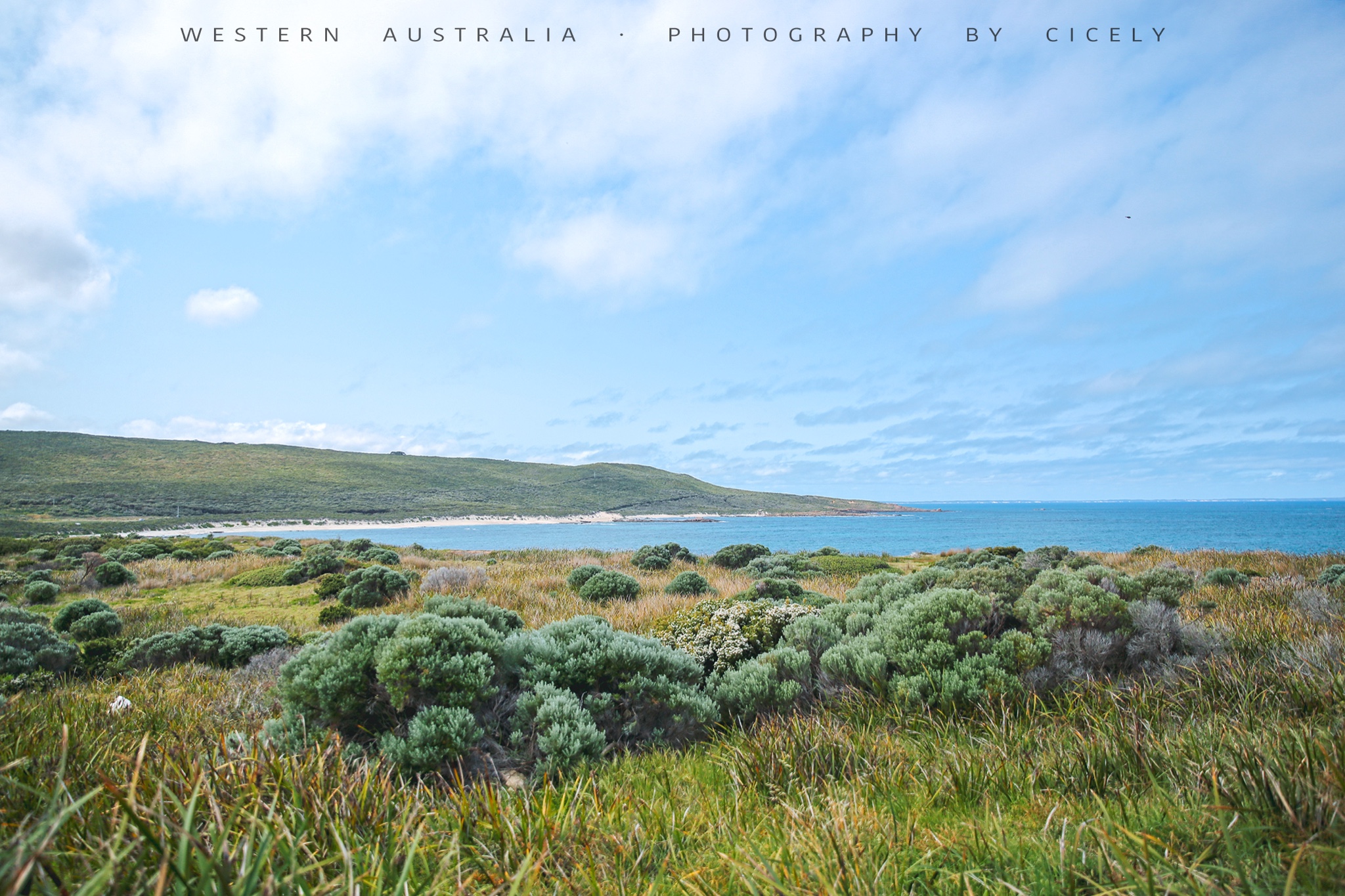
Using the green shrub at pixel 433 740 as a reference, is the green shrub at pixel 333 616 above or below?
below

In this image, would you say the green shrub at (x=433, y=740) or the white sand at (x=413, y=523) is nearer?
the green shrub at (x=433, y=740)

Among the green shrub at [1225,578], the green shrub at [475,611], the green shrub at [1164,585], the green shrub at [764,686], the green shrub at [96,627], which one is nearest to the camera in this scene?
the green shrub at [764,686]

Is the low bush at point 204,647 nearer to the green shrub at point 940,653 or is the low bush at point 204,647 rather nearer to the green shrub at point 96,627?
the green shrub at point 96,627

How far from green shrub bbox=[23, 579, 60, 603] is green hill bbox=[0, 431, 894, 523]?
82.0m

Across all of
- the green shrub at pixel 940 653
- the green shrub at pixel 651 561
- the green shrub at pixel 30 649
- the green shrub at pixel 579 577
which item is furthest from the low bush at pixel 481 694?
the green shrub at pixel 651 561

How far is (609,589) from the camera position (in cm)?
1570

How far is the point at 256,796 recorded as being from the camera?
8.70 feet

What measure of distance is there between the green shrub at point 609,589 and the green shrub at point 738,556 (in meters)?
9.12

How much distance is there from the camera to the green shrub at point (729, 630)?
24.8ft

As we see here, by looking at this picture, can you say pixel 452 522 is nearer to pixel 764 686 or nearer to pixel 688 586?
pixel 688 586

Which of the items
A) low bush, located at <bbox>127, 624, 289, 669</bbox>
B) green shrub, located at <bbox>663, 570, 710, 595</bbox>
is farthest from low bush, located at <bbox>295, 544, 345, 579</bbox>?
green shrub, located at <bbox>663, 570, 710, 595</bbox>

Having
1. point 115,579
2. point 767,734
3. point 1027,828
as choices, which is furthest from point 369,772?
point 115,579

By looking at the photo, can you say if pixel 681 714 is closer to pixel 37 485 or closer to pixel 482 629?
pixel 482 629

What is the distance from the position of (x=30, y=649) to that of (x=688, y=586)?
12.7 m
